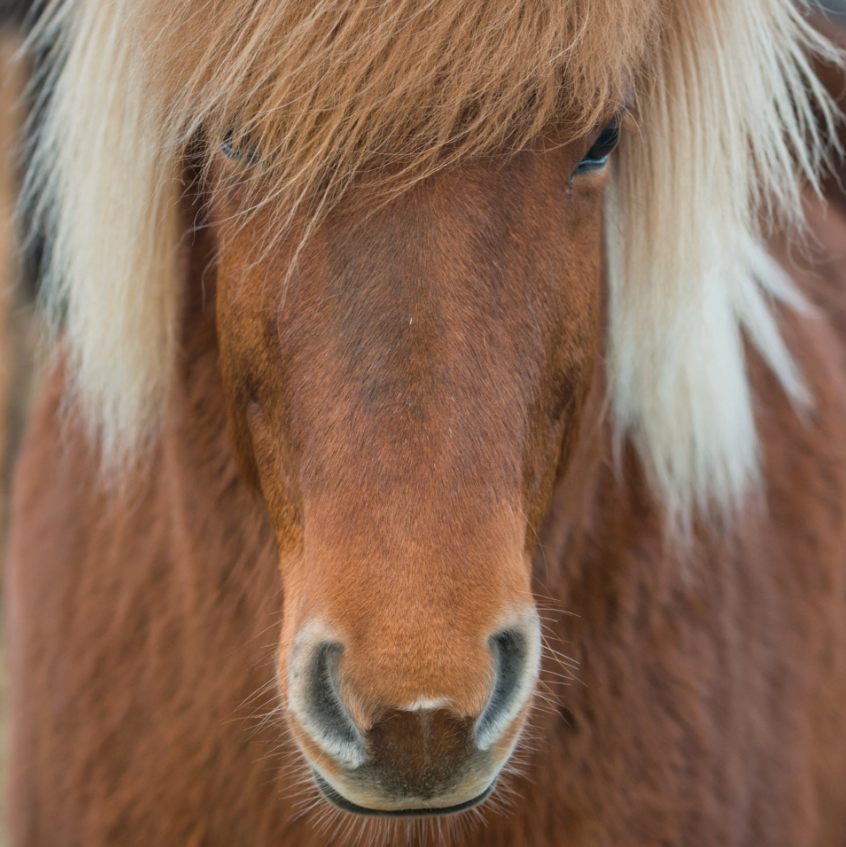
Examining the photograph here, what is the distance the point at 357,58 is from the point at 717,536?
1067 millimetres

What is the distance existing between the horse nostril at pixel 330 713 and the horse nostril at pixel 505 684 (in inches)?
5.4

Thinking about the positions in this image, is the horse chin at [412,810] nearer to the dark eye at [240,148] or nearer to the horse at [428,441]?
the horse at [428,441]

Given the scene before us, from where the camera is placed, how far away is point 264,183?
1.17 meters

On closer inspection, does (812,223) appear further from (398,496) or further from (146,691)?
(146,691)

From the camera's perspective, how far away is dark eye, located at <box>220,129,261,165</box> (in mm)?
1157

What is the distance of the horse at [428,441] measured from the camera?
1.03 m

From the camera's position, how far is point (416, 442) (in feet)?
3.36

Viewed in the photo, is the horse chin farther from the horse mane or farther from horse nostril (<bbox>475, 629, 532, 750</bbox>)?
the horse mane

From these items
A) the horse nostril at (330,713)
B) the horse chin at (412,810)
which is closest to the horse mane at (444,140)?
the horse nostril at (330,713)

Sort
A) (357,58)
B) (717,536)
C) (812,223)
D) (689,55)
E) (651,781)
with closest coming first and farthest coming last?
1. (357,58)
2. (689,55)
3. (651,781)
4. (717,536)
5. (812,223)

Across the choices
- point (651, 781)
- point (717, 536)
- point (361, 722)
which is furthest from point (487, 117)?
point (651, 781)

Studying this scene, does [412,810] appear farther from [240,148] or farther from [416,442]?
[240,148]

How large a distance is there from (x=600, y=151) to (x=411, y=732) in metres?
0.80

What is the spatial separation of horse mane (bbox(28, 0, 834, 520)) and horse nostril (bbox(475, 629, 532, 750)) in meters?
0.55
